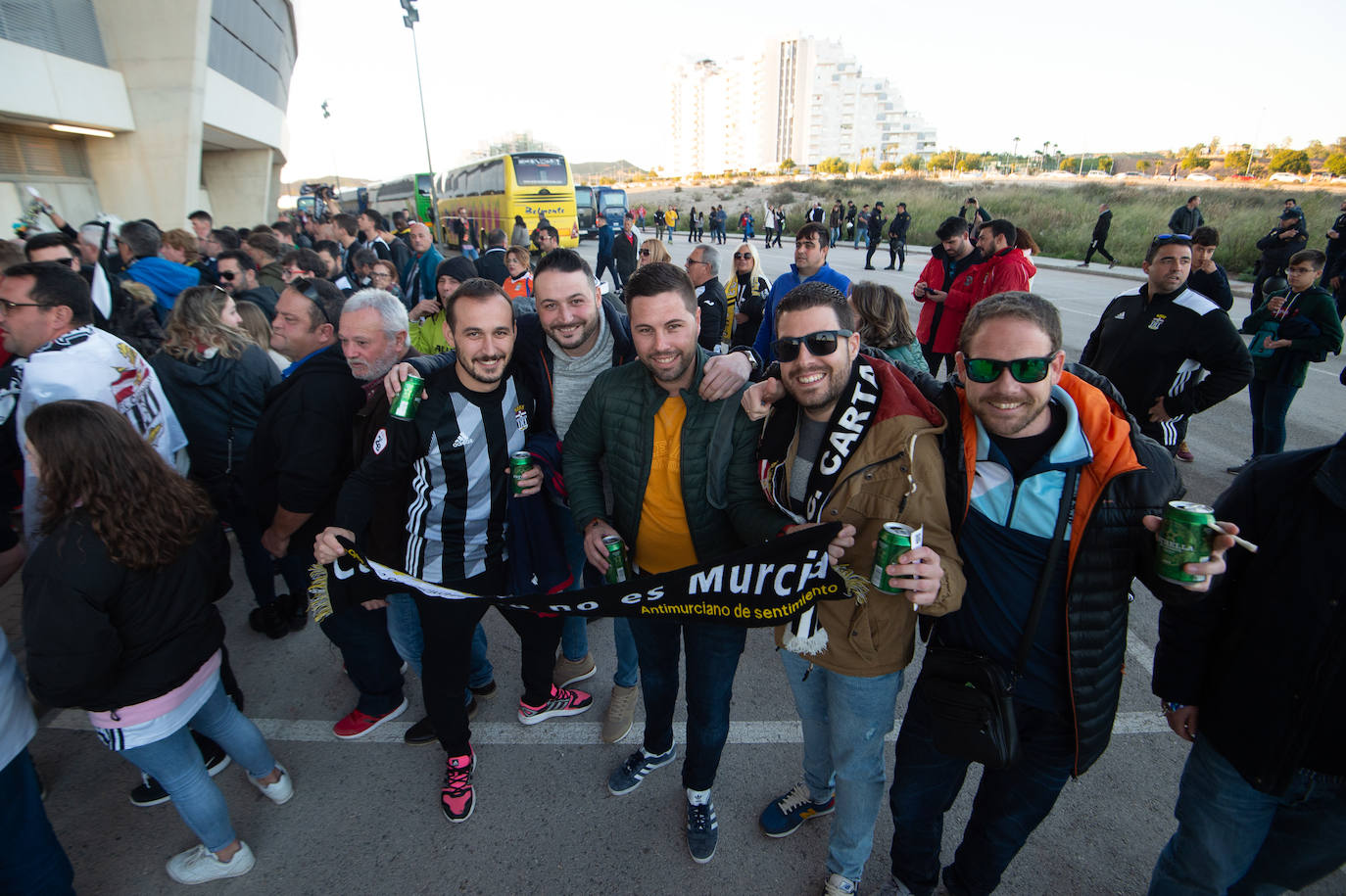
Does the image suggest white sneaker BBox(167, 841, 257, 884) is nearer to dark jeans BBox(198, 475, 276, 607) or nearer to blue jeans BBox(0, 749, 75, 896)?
blue jeans BBox(0, 749, 75, 896)

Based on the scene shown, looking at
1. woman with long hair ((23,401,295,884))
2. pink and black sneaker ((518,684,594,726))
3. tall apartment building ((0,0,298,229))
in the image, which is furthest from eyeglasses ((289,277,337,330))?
tall apartment building ((0,0,298,229))

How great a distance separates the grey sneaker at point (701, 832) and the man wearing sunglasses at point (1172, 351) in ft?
11.9

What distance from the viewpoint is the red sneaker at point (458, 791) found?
2766 millimetres

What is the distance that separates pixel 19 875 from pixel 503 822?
63.3 inches

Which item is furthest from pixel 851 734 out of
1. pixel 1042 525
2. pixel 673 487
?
pixel 673 487

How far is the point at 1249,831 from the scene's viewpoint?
178cm

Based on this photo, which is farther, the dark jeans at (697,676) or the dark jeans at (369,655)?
the dark jeans at (369,655)

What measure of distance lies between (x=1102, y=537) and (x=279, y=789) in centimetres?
349

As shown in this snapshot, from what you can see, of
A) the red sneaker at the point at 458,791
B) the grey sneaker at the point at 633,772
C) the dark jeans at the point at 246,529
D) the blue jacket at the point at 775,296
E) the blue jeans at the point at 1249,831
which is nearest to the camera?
the blue jeans at the point at 1249,831

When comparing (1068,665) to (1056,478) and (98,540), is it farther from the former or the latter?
(98,540)

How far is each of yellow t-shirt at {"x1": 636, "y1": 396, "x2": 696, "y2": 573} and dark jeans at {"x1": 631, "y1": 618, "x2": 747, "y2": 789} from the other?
0.91 ft

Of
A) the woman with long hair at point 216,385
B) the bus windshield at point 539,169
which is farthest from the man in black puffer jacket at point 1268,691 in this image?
the bus windshield at point 539,169

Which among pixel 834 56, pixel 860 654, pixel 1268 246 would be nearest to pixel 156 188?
pixel 860 654

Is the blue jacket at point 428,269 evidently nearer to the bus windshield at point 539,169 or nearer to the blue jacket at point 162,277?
the blue jacket at point 162,277
